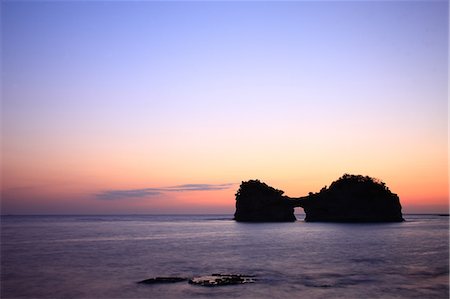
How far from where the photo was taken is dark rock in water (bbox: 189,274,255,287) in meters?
24.6

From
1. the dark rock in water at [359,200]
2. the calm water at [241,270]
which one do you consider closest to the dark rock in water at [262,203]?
the dark rock in water at [359,200]

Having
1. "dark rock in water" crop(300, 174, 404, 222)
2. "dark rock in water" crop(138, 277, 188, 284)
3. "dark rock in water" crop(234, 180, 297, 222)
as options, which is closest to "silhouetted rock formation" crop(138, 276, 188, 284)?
"dark rock in water" crop(138, 277, 188, 284)

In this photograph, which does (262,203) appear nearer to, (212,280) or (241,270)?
(241,270)

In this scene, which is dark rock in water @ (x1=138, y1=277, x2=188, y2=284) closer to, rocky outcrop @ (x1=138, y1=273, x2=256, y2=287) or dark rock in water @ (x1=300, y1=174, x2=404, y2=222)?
rocky outcrop @ (x1=138, y1=273, x2=256, y2=287)

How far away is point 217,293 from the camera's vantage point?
73.2 feet

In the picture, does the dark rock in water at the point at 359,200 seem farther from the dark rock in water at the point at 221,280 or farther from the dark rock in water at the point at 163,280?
the dark rock in water at the point at 163,280

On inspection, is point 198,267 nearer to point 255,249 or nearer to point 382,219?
point 255,249

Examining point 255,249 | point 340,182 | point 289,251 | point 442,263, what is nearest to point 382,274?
point 442,263

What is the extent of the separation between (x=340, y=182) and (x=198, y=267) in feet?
290

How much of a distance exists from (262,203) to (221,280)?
102 metres

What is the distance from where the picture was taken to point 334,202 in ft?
381

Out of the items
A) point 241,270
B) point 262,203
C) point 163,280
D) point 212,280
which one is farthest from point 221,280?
point 262,203

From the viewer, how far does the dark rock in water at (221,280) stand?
24.6 meters

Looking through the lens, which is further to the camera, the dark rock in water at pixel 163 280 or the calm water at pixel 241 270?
the dark rock in water at pixel 163 280
